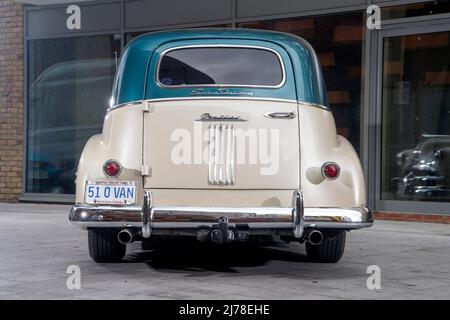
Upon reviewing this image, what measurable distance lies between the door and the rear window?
516 cm

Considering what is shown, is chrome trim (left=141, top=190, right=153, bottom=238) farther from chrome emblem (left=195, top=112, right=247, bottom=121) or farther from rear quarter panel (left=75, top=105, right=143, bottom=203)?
chrome emblem (left=195, top=112, right=247, bottom=121)

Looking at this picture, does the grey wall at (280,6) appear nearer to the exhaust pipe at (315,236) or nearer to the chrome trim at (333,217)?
the chrome trim at (333,217)

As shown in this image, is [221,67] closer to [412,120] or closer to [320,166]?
[320,166]

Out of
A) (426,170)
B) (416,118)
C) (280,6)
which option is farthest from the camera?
(280,6)

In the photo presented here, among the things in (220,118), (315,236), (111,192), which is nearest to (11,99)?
(111,192)

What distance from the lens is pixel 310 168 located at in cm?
725

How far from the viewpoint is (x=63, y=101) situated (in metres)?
16.1

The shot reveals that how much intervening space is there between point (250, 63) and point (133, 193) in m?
1.60

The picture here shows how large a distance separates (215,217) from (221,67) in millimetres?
1511

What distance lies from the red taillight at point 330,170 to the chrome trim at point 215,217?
0.29 meters

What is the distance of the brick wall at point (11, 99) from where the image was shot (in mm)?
16266

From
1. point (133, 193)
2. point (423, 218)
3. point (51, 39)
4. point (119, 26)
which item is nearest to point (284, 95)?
point (133, 193)

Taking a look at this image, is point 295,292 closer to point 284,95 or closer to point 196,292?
point 196,292

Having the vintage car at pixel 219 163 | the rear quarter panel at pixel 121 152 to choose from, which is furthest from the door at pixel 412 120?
the rear quarter panel at pixel 121 152
